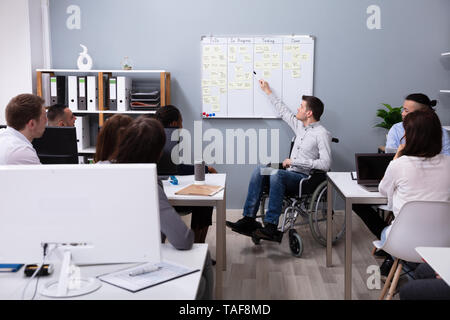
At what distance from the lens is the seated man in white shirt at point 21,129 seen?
2828mm

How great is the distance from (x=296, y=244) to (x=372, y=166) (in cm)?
105

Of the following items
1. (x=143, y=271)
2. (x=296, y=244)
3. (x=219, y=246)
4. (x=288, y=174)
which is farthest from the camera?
(x=288, y=174)

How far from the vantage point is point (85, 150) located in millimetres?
5102

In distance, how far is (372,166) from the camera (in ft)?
10.7

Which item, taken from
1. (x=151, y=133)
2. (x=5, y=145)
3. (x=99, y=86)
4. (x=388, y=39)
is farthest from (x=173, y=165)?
(x=388, y=39)

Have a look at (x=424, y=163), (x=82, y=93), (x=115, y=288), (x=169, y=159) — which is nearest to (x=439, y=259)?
(x=424, y=163)

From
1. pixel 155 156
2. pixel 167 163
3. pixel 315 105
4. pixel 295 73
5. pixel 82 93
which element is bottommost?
pixel 167 163

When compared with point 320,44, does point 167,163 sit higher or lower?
lower

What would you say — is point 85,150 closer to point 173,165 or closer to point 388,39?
point 173,165

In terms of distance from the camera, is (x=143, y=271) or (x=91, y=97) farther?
(x=91, y=97)

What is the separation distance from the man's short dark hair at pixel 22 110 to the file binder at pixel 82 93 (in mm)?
2125

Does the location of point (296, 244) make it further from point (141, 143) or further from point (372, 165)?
point (141, 143)

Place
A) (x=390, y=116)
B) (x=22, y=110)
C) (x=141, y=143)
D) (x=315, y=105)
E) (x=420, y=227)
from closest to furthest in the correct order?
(x=141, y=143) → (x=420, y=227) → (x=22, y=110) → (x=315, y=105) → (x=390, y=116)
